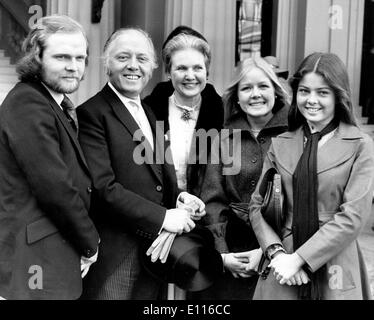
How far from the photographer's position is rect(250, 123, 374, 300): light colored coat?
104 inches

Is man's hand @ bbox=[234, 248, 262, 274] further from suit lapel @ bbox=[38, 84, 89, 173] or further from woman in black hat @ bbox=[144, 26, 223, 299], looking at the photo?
suit lapel @ bbox=[38, 84, 89, 173]

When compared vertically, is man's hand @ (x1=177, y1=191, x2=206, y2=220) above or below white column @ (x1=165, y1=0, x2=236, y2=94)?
below

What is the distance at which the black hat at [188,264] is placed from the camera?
9.45 ft

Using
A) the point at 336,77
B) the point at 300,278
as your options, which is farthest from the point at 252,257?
the point at 336,77

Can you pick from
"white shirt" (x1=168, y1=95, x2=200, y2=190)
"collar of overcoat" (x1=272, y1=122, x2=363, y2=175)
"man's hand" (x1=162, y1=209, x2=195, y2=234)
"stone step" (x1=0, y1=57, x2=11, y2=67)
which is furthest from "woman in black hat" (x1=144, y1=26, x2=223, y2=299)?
"stone step" (x1=0, y1=57, x2=11, y2=67)

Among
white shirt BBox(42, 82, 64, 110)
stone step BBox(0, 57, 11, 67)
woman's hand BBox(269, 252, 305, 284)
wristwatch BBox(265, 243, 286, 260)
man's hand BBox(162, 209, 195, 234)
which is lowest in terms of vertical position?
woman's hand BBox(269, 252, 305, 284)

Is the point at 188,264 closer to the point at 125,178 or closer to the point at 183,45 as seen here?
the point at 125,178

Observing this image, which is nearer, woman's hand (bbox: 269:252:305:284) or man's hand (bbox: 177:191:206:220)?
woman's hand (bbox: 269:252:305:284)

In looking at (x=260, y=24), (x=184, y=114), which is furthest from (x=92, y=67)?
(x=184, y=114)

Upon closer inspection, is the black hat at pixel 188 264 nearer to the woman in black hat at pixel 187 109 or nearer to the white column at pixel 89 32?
the woman in black hat at pixel 187 109

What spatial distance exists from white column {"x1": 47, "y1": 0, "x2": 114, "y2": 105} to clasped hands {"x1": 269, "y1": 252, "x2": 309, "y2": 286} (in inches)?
122

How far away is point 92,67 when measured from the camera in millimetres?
5391

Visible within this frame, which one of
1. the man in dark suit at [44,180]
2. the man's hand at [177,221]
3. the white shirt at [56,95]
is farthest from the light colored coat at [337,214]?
the white shirt at [56,95]

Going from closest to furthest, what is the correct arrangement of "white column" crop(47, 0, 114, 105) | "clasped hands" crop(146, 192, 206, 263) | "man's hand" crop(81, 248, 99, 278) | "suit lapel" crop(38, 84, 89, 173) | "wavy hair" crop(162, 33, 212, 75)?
"suit lapel" crop(38, 84, 89, 173), "man's hand" crop(81, 248, 99, 278), "clasped hands" crop(146, 192, 206, 263), "wavy hair" crop(162, 33, 212, 75), "white column" crop(47, 0, 114, 105)
